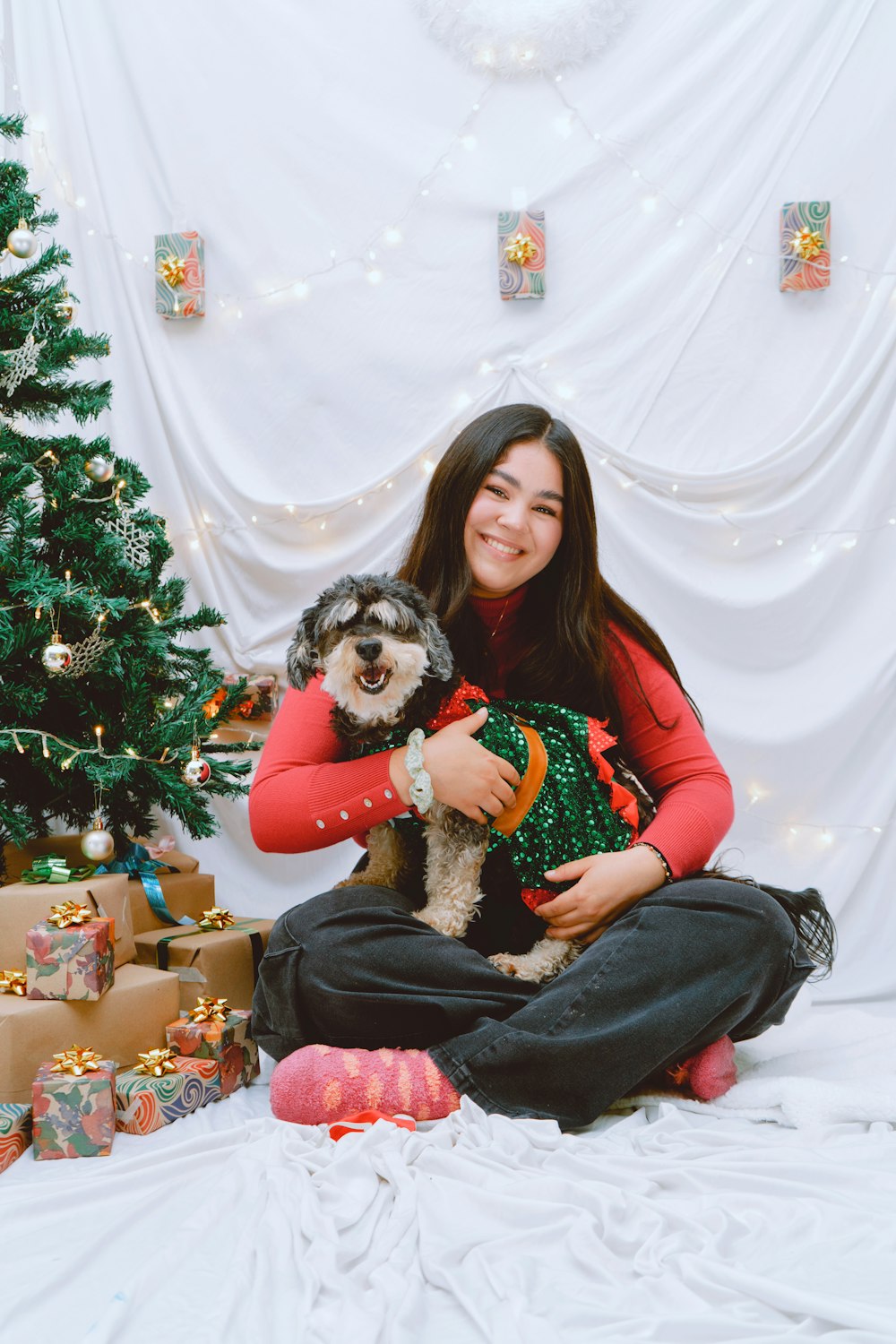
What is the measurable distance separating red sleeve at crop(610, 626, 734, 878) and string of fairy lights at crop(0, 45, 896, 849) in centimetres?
77

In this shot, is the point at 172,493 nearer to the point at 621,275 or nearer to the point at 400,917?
the point at 621,275

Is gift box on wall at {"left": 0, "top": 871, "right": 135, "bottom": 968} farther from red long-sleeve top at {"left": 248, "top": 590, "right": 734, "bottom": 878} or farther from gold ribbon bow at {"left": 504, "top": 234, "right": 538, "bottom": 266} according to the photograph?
gold ribbon bow at {"left": 504, "top": 234, "right": 538, "bottom": 266}

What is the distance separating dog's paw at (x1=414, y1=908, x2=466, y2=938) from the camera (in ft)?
6.16

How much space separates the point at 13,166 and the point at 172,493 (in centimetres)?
100

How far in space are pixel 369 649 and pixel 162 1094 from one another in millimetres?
814

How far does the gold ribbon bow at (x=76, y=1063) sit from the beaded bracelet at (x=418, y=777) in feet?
2.17

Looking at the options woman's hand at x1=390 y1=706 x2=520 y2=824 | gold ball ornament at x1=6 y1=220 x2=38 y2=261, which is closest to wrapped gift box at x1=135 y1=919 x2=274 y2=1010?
woman's hand at x1=390 y1=706 x2=520 y2=824

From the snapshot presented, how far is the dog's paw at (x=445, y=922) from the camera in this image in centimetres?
188

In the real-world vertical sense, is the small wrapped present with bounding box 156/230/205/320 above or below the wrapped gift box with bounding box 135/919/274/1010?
above

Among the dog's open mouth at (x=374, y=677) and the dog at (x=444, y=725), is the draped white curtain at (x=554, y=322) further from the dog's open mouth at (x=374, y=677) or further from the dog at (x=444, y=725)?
the dog's open mouth at (x=374, y=677)

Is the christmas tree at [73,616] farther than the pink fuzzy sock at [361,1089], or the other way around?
the christmas tree at [73,616]

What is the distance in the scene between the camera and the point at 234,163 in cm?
297

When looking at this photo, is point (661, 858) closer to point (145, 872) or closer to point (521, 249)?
point (145, 872)

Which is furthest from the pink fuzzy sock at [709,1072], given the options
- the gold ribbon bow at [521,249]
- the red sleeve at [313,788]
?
the gold ribbon bow at [521,249]
